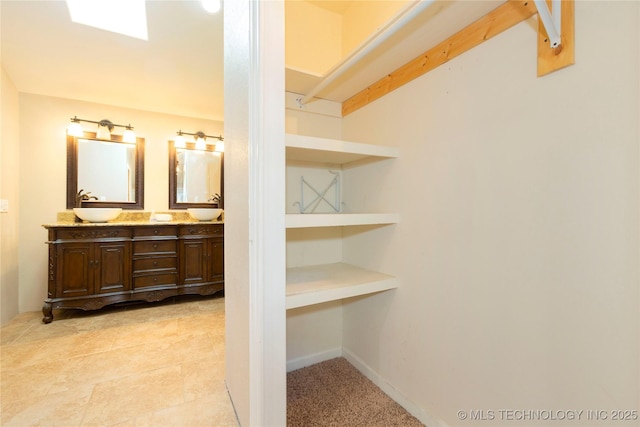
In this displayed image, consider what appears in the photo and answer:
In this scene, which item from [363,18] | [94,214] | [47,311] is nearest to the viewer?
[363,18]

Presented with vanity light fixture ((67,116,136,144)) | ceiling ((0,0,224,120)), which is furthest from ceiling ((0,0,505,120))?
vanity light fixture ((67,116,136,144))

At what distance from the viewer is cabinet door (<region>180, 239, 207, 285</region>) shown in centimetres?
302

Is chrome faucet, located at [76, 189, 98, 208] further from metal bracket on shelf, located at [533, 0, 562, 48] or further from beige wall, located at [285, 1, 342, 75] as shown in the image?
metal bracket on shelf, located at [533, 0, 562, 48]

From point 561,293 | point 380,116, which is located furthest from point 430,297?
point 380,116

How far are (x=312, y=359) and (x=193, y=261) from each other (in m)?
1.96

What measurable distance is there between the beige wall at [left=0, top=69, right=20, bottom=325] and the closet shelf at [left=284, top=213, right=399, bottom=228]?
10.3ft

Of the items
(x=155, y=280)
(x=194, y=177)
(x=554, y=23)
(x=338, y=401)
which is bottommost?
(x=338, y=401)

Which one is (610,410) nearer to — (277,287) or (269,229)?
(277,287)

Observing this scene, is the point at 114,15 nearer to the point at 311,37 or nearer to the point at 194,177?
the point at 311,37

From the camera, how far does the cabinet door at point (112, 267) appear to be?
2.63 m

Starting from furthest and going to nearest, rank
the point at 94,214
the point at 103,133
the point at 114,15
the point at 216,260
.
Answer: the point at 216,260
the point at 103,133
the point at 94,214
the point at 114,15

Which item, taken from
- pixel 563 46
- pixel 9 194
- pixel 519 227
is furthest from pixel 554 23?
pixel 9 194

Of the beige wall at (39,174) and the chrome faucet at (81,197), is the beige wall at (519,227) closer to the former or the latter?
the chrome faucet at (81,197)

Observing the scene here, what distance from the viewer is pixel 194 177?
358 centimetres
